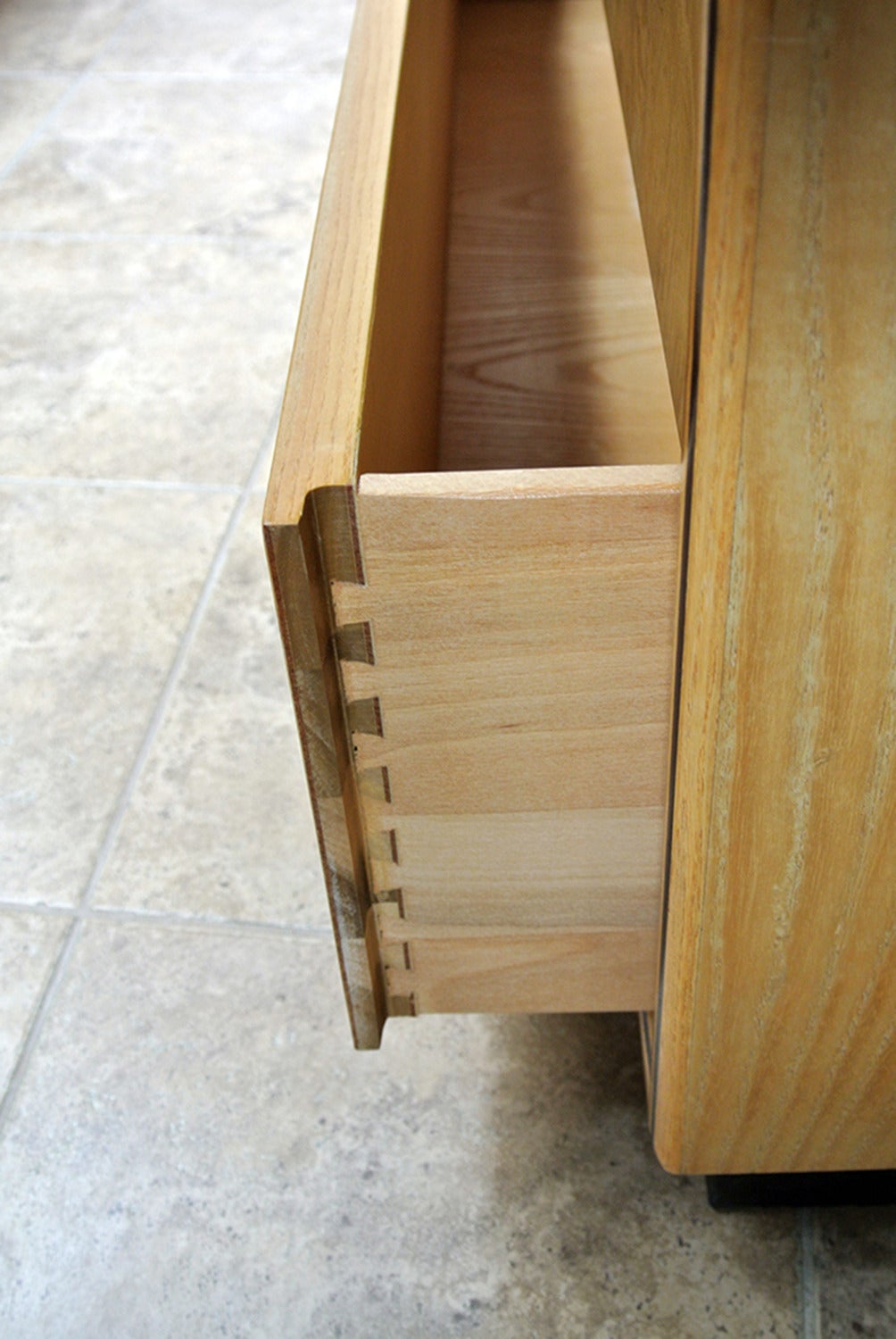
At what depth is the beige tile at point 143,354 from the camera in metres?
1.66

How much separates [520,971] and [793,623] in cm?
34

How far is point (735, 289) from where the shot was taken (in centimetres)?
42

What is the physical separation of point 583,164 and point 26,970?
2.76 ft

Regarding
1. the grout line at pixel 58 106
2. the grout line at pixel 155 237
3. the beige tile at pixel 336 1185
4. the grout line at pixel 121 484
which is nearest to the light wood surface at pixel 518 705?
the beige tile at pixel 336 1185

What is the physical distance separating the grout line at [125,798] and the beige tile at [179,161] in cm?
62

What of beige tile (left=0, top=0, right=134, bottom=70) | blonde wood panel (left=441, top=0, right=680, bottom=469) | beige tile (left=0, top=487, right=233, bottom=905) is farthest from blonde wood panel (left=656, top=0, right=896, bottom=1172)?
beige tile (left=0, top=0, right=134, bottom=70)

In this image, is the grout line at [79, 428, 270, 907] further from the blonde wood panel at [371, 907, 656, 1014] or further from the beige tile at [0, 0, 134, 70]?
the beige tile at [0, 0, 134, 70]

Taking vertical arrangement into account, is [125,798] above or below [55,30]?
below

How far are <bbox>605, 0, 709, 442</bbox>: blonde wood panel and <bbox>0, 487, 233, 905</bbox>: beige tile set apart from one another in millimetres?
782

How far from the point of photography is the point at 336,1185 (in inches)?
37.1

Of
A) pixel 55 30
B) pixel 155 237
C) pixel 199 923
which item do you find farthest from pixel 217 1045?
pixel 55 30

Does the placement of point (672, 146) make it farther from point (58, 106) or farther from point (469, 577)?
point (58, 106)

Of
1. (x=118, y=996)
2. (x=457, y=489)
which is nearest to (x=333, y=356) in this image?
(x=457, y=489)

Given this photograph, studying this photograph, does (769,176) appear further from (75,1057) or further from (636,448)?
(75,1057)
